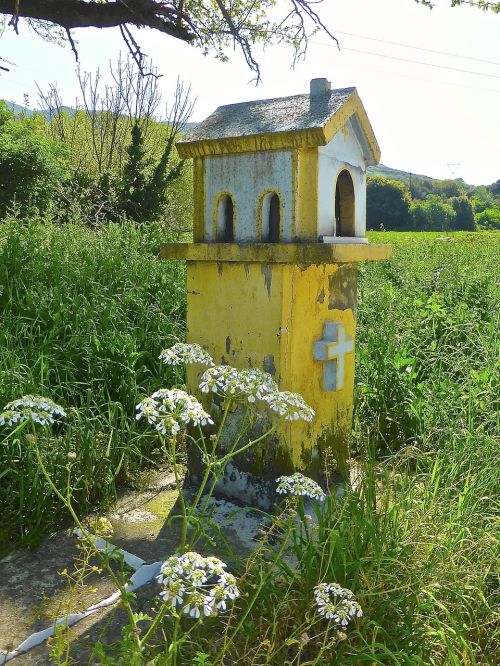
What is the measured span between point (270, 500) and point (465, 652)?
1.15 metres

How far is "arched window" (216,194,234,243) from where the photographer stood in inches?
112

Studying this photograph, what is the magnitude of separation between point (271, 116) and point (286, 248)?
66 centimetres

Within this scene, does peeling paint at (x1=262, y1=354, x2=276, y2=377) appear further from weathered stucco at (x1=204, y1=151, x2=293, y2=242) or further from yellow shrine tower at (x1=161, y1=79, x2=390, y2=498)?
weathered stucco at (x1=204, y1=151, x2=293, y2=242)

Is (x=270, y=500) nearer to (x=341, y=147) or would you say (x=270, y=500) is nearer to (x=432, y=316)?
(x=341, y=147)

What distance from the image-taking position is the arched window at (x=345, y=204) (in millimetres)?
2943

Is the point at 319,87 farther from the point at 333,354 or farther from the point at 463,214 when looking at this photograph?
the point at 463,214

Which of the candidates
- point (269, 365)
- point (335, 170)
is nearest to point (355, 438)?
point (269, 365)

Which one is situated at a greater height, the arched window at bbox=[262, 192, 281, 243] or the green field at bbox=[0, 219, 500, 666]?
the arched window at bbox=[262, 192, 281, 243]

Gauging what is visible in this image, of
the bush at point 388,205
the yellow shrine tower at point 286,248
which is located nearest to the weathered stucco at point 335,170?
the yellow shrine tower at point 286,248

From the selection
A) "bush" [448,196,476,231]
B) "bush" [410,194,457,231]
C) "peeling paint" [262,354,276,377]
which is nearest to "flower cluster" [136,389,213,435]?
"peeling paint" [262,354,276,377]

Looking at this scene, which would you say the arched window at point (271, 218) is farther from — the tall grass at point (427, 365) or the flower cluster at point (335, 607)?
the flower cluster at point (335, 607)

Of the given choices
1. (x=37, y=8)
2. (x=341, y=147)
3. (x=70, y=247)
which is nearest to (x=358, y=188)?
(x=341, y=147)

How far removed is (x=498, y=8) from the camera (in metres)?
6.58

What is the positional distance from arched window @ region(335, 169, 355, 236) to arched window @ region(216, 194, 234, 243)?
54 cm
